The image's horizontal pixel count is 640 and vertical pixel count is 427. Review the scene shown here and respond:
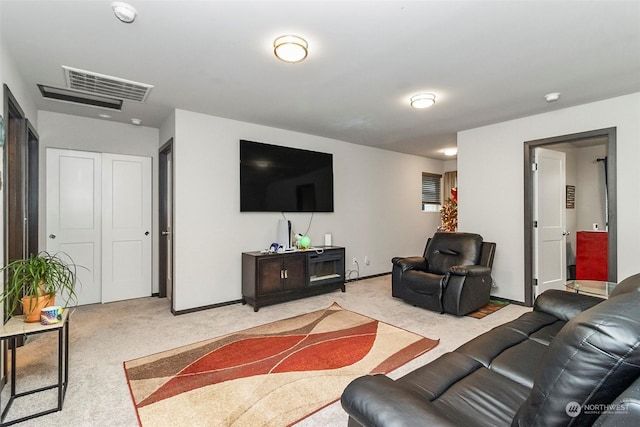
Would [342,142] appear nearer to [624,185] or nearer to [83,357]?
[624,185]

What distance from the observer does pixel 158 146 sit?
4516 millimetres

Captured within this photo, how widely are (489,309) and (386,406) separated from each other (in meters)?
3.47

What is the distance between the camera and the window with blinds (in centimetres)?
686

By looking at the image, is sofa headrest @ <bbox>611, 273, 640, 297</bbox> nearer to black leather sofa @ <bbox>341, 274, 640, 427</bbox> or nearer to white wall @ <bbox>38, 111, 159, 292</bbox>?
black leather sofa @ <bbox>341, 274, 640, 427</bbox>

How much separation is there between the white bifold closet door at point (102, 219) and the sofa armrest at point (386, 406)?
4.27 m

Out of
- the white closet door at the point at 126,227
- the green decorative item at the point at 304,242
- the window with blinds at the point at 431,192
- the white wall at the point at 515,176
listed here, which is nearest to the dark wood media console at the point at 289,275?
the green decorative item at the point at 304,242

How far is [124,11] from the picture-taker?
1853mm

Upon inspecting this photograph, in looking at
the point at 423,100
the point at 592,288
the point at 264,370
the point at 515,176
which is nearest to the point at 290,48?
the point at 423,100

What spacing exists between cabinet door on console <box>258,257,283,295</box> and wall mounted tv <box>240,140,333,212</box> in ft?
2.59

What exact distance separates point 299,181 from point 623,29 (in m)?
3.62

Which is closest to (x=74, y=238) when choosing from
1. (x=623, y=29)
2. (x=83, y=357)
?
(x=83, y=357)

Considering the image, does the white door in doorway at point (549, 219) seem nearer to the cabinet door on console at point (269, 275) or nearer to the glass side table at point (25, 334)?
the cabinet door on console at point (269, 275)

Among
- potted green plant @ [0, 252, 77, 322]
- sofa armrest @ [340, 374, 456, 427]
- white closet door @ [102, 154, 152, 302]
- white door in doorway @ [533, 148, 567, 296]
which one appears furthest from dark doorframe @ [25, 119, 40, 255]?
white door in doorway @ [533, 148, 567, 296]

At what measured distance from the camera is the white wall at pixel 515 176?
3256 millimetres
